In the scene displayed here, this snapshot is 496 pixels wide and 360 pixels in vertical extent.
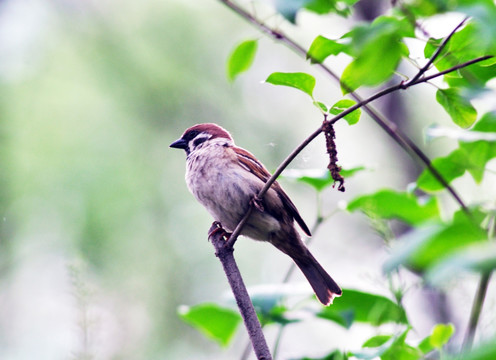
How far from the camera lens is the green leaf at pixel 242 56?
1577 mm

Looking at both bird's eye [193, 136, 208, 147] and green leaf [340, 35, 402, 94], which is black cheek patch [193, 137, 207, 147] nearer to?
bird's eye [193, 136, 208, 147]

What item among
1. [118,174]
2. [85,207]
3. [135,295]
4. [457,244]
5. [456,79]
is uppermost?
[118,174]

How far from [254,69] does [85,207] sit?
3333 mm

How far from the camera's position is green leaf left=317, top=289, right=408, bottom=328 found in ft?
6.20

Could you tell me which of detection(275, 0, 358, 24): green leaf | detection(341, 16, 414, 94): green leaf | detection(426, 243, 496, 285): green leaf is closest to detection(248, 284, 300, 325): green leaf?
detection(275, 0, 358, 24): green leaf

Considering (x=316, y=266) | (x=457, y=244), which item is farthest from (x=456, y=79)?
(x=316, y=266)

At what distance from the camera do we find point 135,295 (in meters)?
6.47

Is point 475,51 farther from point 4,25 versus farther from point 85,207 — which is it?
Answer: point 4,25

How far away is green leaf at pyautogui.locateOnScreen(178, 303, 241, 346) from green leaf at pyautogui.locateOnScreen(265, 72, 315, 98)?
108 centimetres

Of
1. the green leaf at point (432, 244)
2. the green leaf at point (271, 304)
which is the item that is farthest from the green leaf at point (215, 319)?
the green leaf at point (432, 244)

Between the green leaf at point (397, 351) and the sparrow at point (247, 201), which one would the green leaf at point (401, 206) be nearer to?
the green leaf at point (397, 351)

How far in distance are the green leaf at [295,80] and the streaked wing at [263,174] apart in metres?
1.80

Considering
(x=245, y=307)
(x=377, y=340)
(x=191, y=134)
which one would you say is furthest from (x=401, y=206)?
(x=191, y=134)

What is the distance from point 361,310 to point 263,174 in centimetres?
162
